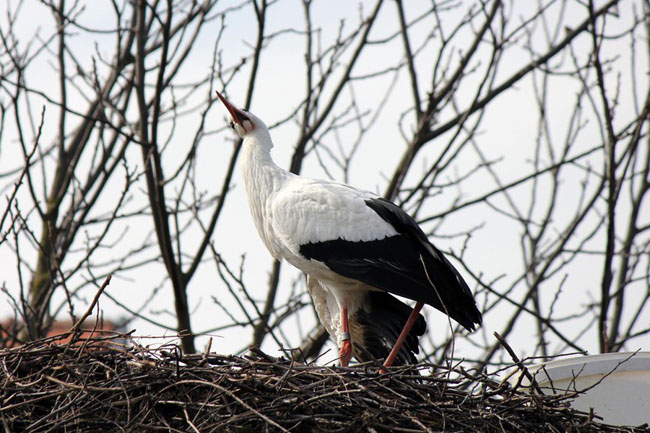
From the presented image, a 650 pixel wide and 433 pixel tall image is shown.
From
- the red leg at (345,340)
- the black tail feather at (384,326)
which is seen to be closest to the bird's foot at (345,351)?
the red leg at (345,340)

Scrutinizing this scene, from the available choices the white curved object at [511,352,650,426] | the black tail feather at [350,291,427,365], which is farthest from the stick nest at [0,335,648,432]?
the black tail feather at [350,291,427,365]

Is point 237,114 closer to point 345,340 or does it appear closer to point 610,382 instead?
point 345,340

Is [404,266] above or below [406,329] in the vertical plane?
above

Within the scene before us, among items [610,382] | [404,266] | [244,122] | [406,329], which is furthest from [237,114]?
[610,382]

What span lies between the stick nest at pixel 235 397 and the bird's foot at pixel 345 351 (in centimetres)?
126

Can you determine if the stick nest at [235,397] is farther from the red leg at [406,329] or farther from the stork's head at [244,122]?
the stork's head at [244,122]

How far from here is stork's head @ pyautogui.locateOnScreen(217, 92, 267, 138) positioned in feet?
22.3

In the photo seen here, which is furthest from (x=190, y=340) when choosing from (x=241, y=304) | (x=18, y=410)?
(x=18, y=410)

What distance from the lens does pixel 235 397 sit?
4.45 m

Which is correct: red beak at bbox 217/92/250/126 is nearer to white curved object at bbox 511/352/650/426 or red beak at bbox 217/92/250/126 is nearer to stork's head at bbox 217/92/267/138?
stork's head at bbox 217/92/267/138

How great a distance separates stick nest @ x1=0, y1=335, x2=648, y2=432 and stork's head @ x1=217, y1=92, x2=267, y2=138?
2231 mm

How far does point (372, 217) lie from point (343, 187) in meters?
0.30

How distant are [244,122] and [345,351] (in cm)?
169

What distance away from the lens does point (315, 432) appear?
452 cm
